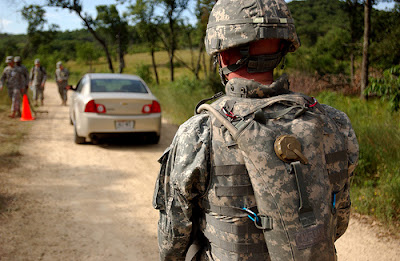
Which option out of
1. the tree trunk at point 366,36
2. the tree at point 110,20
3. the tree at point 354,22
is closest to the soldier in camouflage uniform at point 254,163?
the tree trunk at point 366,36

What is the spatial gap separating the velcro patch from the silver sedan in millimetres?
6755

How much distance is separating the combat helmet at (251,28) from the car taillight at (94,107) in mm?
6412

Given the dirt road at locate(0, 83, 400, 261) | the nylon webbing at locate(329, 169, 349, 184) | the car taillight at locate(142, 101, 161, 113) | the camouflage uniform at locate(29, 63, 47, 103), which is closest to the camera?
the nylon webbing at locate(329, 169, 349, 184)

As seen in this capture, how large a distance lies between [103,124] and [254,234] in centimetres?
661

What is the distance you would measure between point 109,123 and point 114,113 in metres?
0.23

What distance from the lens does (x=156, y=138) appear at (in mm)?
8555

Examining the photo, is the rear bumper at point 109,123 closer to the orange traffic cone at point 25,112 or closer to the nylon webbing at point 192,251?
the orange traffic cone at point 25,112

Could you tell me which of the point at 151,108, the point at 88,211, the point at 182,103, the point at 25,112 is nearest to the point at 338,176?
the point at 88,211

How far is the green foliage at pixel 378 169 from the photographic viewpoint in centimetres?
450

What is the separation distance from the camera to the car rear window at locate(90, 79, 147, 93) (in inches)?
337

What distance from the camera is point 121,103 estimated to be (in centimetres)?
795

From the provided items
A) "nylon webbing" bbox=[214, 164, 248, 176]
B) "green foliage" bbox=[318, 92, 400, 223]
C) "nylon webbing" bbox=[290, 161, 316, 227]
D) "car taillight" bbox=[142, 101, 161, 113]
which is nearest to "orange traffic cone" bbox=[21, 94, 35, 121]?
"car taillight" bbox=[142, 101, 161, 113]

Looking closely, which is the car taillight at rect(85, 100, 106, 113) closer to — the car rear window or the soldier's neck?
the car rear window

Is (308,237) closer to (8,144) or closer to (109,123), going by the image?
(109,123)
